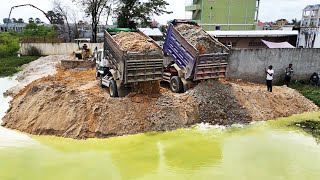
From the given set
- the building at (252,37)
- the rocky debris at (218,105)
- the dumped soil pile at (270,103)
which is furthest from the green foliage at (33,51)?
the dumped soil pile at (270,103)

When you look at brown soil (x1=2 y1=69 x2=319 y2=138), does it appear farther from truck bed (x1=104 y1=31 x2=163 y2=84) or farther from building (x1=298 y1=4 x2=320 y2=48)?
building (x1=298 y1=4 x2=320 y2=48)

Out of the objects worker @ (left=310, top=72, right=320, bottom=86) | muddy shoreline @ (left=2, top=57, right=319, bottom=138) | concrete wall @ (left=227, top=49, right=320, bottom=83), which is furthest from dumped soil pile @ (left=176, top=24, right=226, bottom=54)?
worker @ (left=310, top=72, right=320, bottom=86)

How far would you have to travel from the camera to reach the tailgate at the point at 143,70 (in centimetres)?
1023

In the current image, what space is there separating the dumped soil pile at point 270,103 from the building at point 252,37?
10275mm

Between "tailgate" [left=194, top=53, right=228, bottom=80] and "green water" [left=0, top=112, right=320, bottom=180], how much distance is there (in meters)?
2.19

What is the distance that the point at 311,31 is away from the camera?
814 inches

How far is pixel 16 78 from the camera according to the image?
18016 mm

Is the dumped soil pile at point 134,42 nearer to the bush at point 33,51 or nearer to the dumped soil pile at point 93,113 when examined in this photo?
the dumped soil pile at point 93,113

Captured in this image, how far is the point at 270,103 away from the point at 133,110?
513 centimetres

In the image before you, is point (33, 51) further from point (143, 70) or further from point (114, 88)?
point (143, 70)

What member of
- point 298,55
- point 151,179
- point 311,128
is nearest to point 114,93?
point 151,179

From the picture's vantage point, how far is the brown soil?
31.3 ft

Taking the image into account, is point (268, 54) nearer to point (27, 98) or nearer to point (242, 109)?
point (242, 109)

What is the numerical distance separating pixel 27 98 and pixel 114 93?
9.84ft
